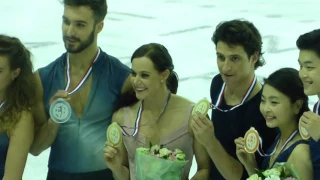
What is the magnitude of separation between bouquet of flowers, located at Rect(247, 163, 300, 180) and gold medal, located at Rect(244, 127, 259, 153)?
0.44 ft

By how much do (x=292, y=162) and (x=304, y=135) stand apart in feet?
0.41

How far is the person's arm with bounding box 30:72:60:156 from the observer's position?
355 centimetres

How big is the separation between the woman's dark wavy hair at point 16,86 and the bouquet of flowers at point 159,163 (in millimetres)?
650

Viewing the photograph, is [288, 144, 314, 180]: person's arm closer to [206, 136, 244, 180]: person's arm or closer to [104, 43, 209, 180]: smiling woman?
[206, 136, 244, 180]: person's arm

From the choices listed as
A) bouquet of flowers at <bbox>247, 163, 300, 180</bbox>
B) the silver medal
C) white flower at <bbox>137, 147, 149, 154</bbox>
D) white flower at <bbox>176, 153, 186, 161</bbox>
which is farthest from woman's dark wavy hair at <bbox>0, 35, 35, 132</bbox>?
→ bouquet of flowers at <bbox>247, 163, 300, 180</bbox>

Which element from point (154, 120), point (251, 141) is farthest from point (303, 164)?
point (154, 120)

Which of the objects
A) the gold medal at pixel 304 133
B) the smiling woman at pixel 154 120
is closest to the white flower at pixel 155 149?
the smiling woman at pixel 154 120

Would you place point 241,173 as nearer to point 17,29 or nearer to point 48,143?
point 48,143

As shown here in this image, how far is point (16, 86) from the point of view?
139 inches

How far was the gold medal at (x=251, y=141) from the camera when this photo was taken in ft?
9.96

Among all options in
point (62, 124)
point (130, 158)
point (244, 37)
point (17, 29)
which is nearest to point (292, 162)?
point (244, 37)

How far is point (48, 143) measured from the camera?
3.60 m

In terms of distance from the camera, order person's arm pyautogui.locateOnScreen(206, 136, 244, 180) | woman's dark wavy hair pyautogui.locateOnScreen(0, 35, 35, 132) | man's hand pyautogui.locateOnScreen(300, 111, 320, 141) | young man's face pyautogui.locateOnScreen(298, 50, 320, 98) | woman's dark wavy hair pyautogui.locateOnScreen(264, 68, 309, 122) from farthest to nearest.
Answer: woman's dark wavy hair pyautogui.locateOnScreen(0, 35, 35, 132)
person's arm pyautogui.locateOnScreen(206, 136, 244, 180)
woman's dark wavy hair pyautogui.locateOnScreen(264, 68, 309, 122)
young man's face pyautogui.locateOnScreen(298, 50, 320, 98)
man's hand pyautogui.locateOnScreen(300, 111, 320, 141)

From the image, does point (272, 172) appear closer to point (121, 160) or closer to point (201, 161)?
point (201, 161)
